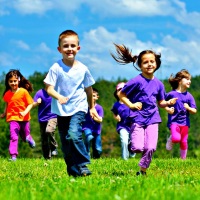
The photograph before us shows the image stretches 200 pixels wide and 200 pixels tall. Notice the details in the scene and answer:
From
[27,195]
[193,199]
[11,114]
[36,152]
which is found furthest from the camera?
[36,152]

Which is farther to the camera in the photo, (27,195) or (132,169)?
(132,169)

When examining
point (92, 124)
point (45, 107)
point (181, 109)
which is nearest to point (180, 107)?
point (181, 109)

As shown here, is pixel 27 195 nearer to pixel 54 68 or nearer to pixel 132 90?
pixel 54 68

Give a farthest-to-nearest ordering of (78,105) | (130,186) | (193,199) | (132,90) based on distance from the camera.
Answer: (132,90), (78,105), (130,186), (193,199)

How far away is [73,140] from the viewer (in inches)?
329

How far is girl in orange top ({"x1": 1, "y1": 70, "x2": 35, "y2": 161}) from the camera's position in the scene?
14.9 meters

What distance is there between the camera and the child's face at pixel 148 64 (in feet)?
31.2

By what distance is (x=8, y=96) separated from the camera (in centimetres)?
1523

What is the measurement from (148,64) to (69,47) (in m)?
1.55

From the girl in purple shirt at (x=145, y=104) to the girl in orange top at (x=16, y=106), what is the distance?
5.82 m

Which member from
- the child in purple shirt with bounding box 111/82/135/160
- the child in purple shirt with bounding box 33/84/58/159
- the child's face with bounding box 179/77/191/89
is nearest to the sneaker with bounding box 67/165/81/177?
the child in purple shirt with bounding box 33/84/58/159

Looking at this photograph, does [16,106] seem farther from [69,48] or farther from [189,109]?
[69,48]

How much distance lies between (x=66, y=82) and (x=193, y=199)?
372 centimetres

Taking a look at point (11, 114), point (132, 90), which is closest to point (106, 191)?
point (132, 90)
